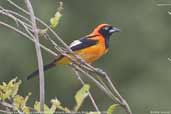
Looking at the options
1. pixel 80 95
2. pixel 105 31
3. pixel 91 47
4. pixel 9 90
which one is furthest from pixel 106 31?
pixel 80 95

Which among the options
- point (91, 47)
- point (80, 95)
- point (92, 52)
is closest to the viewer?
point (80, 95)

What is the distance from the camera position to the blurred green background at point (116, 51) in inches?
746

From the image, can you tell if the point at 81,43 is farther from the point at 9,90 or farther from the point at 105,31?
the point at 9,90

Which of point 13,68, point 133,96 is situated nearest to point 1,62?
point 13,68

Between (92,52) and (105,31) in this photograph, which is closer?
(92,52)

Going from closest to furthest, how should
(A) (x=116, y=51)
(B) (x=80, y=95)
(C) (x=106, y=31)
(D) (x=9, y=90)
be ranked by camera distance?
(B) (x=80, y=95), (D) (x=9, y=90), (C) (x=106, y=31), (A) (x=116, y=51)

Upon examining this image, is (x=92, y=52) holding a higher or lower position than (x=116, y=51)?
higher

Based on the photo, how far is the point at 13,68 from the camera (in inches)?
782

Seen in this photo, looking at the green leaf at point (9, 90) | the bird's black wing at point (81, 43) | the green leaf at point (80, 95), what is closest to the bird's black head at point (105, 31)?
the bird's black wing at point (81, 43)

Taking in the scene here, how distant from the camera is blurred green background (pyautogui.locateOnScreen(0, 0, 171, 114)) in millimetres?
18938

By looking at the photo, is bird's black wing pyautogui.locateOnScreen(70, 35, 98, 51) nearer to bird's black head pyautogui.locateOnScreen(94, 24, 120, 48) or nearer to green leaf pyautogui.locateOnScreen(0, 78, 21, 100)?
bird's black head pyautogui.locateOnScreen(94, 24, 120, 48)

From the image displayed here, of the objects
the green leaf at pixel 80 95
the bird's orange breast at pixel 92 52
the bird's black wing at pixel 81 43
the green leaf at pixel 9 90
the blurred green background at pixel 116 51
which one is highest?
the green leaf at pixel 9 90

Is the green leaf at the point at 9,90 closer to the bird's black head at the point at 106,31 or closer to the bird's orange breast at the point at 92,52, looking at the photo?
the bird's orange breast at the point at 92,52

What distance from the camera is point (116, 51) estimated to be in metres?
21.4
